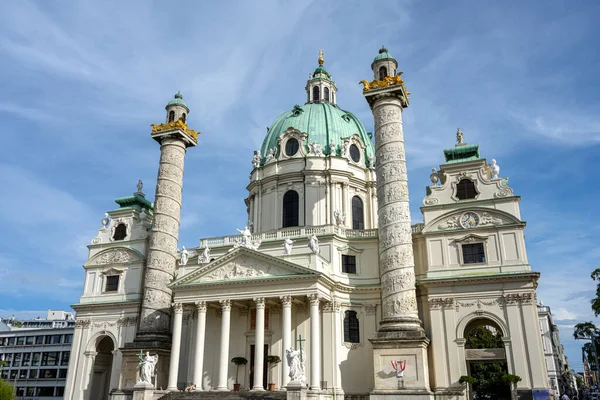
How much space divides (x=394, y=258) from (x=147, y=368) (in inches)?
637

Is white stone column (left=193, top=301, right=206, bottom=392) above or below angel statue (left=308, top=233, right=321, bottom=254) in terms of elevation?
below

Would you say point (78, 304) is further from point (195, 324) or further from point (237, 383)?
point (237, 383)

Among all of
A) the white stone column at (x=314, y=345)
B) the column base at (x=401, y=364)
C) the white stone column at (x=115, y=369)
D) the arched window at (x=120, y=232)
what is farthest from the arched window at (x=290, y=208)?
the white stone column at (x=115, y=369)

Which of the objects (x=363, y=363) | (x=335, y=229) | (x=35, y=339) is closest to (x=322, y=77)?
(x=335, y=229)

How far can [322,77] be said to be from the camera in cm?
5200

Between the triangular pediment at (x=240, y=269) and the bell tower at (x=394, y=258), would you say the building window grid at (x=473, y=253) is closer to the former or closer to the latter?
the bell tower at (x=394, y=258)

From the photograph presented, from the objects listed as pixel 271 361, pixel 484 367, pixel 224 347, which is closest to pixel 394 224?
pixel 271 361

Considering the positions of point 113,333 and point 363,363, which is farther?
point 113,333

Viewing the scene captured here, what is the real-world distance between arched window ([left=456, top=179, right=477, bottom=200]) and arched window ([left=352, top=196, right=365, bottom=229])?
400 inches

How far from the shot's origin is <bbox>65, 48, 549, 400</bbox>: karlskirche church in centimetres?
3100

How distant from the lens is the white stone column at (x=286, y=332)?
30.1m

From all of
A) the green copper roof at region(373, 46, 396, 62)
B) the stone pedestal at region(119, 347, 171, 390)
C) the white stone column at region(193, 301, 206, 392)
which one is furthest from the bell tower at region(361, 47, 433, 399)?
the stone pedestal at region(119, 347, 171, 390)

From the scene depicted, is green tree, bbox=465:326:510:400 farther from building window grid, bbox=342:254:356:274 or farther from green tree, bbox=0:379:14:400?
green tree, bbox=0:379:14:400

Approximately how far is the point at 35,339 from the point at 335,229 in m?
47.9
